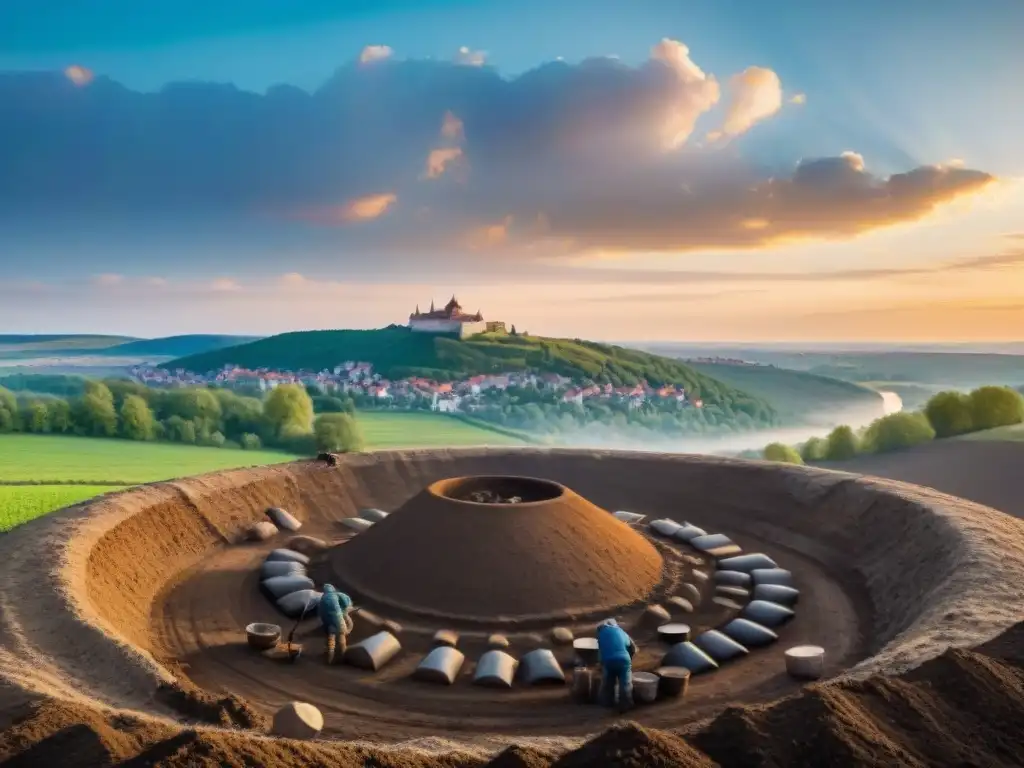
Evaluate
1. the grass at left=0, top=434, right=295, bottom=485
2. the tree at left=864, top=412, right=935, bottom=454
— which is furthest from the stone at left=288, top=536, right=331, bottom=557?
the tree at left=864, top=412, right=935, bottom=454

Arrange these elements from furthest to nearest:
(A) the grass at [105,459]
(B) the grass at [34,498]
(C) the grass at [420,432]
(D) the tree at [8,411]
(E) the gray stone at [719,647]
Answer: (C) the grass at [420,432]
(D) the tree at [8,411]
(A) the grass at [105,459]
(B) the grass at [34,498]
(E) the gray stone at [719,647]

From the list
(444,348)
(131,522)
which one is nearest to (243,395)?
(444,348)

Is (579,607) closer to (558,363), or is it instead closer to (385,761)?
(385,761)

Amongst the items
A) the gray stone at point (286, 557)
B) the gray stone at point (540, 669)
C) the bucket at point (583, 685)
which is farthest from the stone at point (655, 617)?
the gray stone at point (286, 557)

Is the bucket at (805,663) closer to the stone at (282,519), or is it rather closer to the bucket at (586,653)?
the bucket at (586,653)

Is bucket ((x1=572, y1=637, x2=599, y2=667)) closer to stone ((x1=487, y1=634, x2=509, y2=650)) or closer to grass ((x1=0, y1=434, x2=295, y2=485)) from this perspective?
stone ((x1=487, y1=634, x2=509, y2=650))
